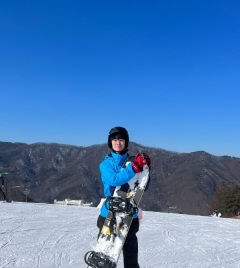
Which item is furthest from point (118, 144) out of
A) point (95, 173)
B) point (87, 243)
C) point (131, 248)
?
point (95, 173)

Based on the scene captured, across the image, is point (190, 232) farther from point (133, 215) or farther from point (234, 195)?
point (234, 195)

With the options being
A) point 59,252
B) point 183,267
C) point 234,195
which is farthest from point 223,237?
point 234,195

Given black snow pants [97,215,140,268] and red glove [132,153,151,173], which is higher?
red glove [132,153,151,173]

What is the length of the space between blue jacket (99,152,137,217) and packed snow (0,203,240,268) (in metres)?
1.71

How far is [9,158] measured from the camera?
433ft

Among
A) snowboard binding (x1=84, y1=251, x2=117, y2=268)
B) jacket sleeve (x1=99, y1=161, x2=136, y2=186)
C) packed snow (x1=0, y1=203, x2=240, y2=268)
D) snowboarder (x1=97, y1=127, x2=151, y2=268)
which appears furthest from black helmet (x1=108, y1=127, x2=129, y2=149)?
packed snow (x1=0, y1=203, x2=240, y2=268)

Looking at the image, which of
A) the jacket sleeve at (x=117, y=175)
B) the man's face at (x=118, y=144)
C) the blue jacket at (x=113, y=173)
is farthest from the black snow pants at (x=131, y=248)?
the man's face at (x=118, y=144)

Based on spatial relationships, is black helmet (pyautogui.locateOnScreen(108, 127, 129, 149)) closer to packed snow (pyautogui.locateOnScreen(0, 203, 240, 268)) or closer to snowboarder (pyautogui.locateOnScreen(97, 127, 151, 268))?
snowboarder (pyautogui.locateOnScreen(97, 127, 151, 268))

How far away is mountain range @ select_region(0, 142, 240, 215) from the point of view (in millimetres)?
89750

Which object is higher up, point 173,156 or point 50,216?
point 173,156

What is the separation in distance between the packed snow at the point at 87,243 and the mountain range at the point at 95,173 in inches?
2720

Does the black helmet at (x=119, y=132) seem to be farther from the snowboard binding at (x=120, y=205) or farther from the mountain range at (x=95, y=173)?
the mountain range at (x=95, y=173)

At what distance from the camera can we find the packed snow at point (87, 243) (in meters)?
4.74

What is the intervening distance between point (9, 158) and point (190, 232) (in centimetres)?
13287
